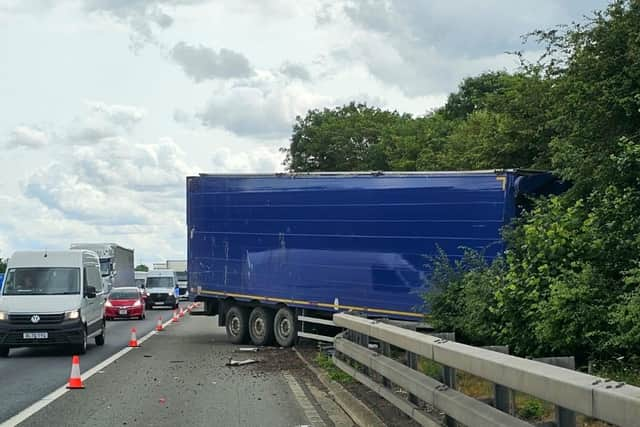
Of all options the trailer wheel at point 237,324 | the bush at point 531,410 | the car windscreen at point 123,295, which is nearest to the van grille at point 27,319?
the trailer wheel at point 237,324

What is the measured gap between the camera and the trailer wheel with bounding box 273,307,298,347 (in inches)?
878

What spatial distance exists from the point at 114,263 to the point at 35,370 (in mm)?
37221

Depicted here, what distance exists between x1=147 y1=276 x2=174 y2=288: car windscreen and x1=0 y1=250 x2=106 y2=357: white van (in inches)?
1296

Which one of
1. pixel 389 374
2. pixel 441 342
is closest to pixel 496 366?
pixel 441 342

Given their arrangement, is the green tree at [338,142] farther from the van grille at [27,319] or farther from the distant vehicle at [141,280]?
the van grille at [27,319]

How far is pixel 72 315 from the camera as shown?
20703 mm

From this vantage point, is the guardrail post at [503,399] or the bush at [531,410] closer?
the guardrail post at [503,399]

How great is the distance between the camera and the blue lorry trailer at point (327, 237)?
1725 cm

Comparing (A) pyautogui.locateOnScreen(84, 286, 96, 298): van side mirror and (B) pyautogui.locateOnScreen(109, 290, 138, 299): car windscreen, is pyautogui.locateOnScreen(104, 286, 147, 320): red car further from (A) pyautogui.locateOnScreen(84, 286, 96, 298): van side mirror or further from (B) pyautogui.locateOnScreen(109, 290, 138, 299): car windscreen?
(A) pyautogui.locateOnScreen(84, 286, 96, 298): van side mirror

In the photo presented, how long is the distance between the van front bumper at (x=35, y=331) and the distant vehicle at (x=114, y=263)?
2385 cm

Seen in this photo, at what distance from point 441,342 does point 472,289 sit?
253 inches

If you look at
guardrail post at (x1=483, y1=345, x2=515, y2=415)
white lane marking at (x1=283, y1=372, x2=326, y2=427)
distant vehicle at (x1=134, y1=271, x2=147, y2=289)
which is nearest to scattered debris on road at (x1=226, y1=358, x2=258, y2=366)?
white lane marking at (x1=283, y1=372, x2=326, y2=427)

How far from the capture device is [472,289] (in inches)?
545

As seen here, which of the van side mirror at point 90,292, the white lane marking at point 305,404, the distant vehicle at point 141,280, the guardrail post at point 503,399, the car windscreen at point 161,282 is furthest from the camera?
the distant vehicle at point 141,280
